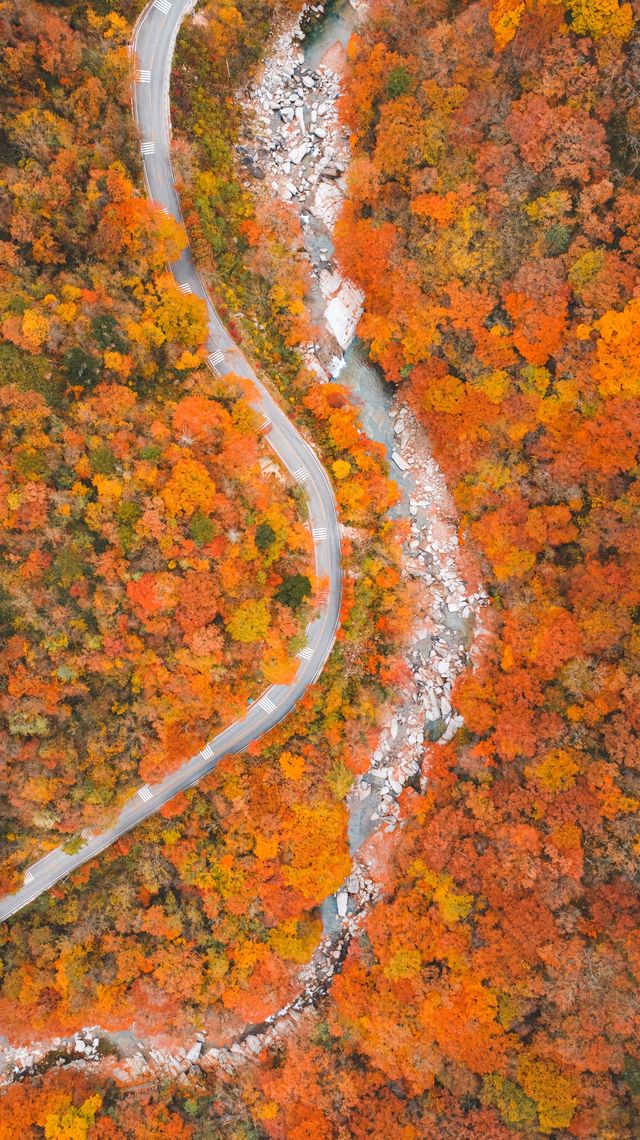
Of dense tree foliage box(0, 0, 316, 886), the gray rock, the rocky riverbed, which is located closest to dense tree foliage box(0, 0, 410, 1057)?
dense tree foliage box(0, 0, 316, 886)

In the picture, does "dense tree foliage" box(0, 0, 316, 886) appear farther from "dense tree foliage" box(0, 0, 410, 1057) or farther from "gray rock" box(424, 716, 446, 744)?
"gray rock" box(424, 716, 446, 744)

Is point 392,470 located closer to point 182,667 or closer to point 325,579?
point 325,579

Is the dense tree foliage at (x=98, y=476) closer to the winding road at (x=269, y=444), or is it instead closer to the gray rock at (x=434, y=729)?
the winding road at (x=269, y=444)

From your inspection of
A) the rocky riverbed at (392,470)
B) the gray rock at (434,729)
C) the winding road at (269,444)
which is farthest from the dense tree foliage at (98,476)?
the gray rock at (434,729)

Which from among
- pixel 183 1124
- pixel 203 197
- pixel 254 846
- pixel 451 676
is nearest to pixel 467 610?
pixel 451 676

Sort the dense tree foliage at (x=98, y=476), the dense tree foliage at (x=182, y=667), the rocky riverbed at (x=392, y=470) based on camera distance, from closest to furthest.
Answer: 1. the dense tree foliage at (x=98, y=476)
2. the dense tree foliage at (x=182, y=667)
3. the rocky riverbed at (x=392, y=470)

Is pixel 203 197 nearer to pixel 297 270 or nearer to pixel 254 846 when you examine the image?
pixel 297 270

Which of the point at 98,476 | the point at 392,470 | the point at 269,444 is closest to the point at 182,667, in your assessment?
the point at 98,476
